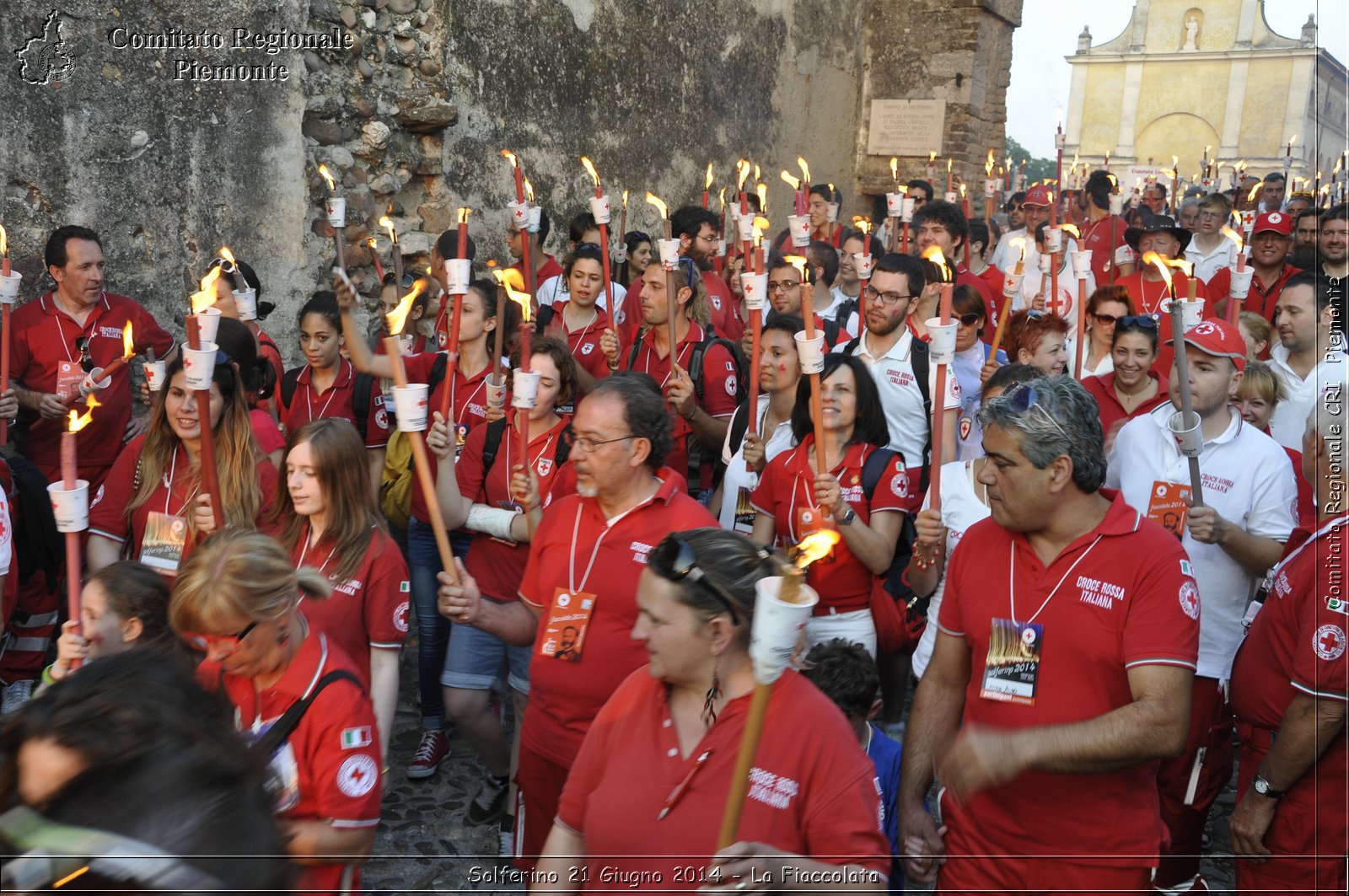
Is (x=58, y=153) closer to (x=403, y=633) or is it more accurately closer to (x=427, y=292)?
(x=427, y=292)

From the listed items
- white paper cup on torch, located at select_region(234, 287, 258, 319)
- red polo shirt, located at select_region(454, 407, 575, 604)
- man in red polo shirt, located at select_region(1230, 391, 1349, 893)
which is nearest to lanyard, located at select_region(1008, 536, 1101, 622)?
man in red polo shirt, located at select_region(1230, 391, 1349, 893)

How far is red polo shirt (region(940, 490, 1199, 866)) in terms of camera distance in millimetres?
2826

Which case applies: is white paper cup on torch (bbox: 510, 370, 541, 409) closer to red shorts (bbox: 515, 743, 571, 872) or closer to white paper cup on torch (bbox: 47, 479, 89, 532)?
red shorts (bbox: 515, 743, 571, 872)

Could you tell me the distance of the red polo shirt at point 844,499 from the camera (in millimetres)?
4430

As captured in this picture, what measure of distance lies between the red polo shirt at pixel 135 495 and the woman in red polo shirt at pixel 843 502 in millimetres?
1959

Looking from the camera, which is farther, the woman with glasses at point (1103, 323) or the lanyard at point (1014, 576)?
the woman with glasses at point (1103, 323)

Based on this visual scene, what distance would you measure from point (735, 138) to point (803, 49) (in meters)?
2.26

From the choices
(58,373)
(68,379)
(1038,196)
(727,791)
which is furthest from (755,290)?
(1038,196)

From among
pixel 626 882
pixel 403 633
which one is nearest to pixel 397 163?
pixel 403 633

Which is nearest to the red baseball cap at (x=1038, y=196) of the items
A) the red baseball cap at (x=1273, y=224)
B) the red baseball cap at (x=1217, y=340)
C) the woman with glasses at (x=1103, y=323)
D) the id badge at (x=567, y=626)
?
the red baseball cap at (x=1273, y=224)

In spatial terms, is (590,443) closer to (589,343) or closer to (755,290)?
(755,290)

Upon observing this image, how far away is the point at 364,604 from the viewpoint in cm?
383

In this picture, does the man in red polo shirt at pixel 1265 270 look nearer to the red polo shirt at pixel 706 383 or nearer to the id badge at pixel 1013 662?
the red polo shirt at pixel 706 383

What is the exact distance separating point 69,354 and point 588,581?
3.87 meters
